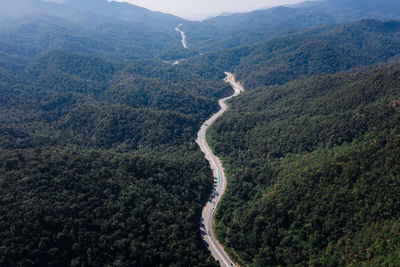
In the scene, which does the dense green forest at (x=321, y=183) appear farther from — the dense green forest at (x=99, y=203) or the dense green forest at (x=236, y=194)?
the dense green forest at (x=99, y=203)

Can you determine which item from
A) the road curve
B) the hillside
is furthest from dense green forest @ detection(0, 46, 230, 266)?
the hillside

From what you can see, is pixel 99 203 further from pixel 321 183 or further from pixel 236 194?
pixel 321 183

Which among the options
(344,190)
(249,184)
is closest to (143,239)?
(249,184)

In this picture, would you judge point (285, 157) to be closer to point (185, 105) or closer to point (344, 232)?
point (344, 232)

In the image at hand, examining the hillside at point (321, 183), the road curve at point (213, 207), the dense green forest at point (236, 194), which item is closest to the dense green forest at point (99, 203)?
the dense green forest at point (236, 194)

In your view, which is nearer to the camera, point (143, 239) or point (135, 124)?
point (143, 239)

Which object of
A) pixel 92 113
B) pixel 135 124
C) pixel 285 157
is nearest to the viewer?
pixel 285 157

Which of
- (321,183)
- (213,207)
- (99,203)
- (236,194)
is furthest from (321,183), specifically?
(99,203)

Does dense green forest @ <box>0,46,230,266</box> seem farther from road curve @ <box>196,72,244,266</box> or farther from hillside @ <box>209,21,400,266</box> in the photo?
hillside @ <box>209,21,400,266</box>

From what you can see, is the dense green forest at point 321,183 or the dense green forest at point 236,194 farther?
the dense green forest at point 321,183
